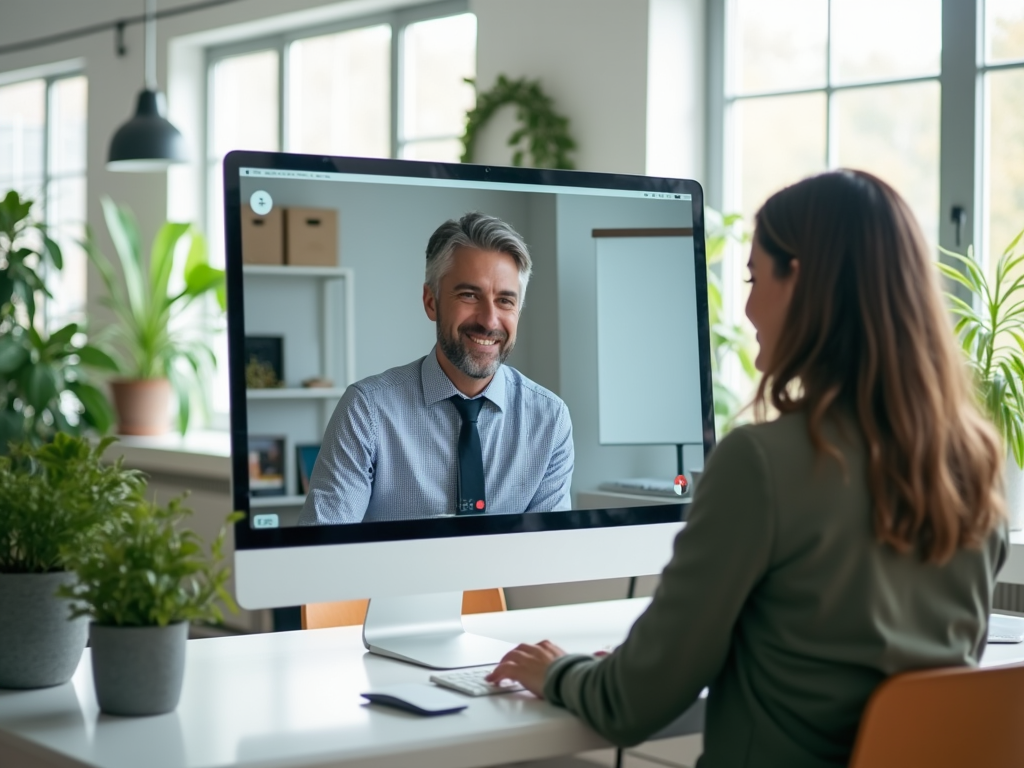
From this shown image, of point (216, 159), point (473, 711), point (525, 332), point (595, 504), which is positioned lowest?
point (473, 711)

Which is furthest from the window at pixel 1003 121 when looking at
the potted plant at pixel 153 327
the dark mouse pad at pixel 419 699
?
the potted plant at pixel 153 327

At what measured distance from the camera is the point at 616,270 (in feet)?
5.70

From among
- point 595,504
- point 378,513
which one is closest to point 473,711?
point 378,513

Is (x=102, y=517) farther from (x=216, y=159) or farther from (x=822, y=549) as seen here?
(x=216, y=159)

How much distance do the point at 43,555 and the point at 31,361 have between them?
3964 mm

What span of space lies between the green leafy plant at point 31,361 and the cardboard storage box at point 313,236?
3.60 meters

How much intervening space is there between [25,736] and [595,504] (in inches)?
30.1

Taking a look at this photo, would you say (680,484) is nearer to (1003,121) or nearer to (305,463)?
(305,463)

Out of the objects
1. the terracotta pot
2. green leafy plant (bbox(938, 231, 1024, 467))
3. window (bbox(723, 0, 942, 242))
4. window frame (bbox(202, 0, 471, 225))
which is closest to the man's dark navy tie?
green leafy plant (bbox(938, 231, 1024, 467))

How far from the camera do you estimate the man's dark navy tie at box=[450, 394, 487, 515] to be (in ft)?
5.21

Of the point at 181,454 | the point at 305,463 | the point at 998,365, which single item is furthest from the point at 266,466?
the point at 181,454

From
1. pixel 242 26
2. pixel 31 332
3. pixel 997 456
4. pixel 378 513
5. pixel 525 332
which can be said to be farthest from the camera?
pixel 242 26

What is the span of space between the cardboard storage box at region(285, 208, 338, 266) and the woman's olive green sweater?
58 centimetres

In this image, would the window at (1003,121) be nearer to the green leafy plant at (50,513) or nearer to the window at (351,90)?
the window at (351,90)
